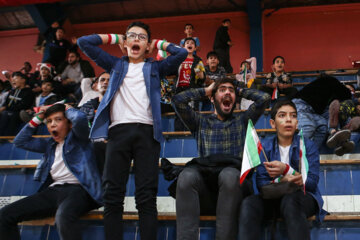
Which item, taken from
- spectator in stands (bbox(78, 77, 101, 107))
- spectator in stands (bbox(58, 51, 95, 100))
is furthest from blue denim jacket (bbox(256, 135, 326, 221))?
spectator in stands (bbox(58, 51, 95, 100))

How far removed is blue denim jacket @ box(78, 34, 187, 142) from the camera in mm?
1972

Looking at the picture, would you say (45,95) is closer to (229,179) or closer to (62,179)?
(62,179)

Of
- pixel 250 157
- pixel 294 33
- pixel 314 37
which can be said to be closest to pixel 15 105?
pixel 250 157

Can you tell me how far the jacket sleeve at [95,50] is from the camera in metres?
2.12

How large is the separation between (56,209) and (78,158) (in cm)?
31

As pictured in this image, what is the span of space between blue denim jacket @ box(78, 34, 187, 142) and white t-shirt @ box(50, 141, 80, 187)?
0.45 m

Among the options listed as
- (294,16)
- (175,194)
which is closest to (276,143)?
(175,194)

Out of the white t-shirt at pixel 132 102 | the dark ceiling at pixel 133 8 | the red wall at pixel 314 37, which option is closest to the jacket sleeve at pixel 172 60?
the white t-shirt at pixel 132 102

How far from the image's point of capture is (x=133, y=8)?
25.5ft

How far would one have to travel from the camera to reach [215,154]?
2045 mm

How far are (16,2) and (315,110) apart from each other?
4.95 m

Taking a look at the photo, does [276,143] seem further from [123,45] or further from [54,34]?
[54,34]

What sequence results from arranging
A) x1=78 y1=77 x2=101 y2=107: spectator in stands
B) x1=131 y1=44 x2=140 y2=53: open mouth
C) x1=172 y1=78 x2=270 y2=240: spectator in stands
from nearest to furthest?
1. x1=172 y1=78 x2=270 y2=240: spectator in stands
2. x1=131 y1=44 x2=140 y2=53: open mouth
3. x1=78 y1=77 x2=101 y2=107: spectator in stands

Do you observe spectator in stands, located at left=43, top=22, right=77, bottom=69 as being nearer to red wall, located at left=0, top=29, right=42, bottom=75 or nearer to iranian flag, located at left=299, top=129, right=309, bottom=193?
red wall, located at left=0, top=29, right=42, bottom=75
